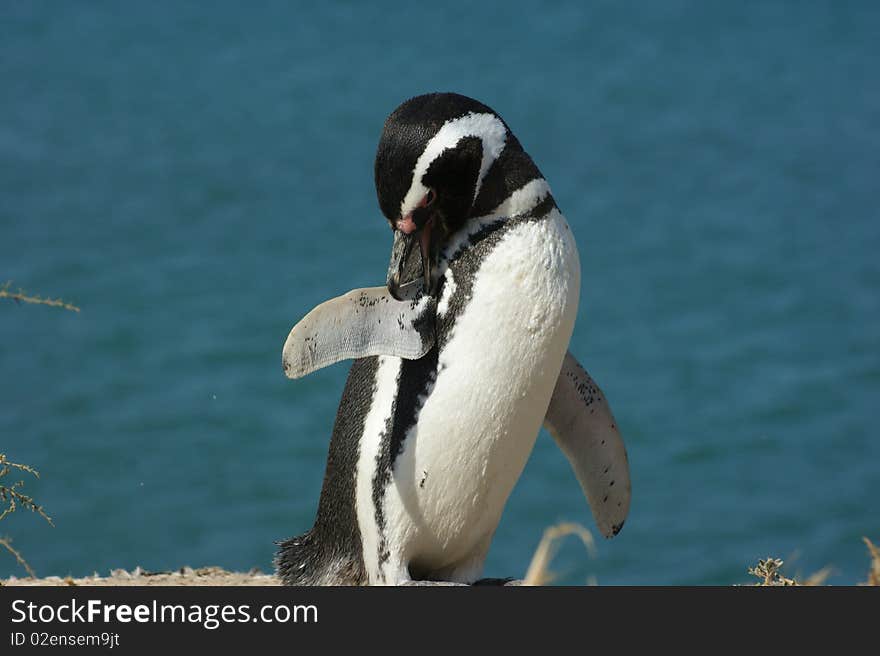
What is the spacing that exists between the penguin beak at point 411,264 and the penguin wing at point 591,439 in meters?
0.42

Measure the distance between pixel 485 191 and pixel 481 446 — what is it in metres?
0.49

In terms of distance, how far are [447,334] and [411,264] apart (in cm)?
18

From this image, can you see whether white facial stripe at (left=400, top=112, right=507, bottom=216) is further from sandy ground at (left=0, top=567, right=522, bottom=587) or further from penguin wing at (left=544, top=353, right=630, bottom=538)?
sandy ground at (left=0, top=567, right=522, bottom=587)

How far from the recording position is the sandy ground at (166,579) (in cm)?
346

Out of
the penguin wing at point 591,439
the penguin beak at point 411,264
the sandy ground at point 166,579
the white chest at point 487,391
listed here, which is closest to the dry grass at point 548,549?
the white chest at point 487,391

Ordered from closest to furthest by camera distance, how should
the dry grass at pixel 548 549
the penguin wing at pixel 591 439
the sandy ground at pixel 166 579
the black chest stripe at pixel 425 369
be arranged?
1. the dry grass at pixel 548 549
2. the black chest stripe at pixel 425 369
3. the penguin wing at pixel 591 439
4. the sandy ground at pixel 166 579

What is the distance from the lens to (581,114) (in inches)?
504

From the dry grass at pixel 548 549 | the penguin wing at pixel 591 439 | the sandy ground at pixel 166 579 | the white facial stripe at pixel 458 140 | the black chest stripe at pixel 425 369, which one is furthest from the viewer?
the sandy ground at pixel 166 579

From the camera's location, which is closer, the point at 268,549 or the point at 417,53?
the point at 268,549

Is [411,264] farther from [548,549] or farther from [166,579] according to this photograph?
[166,579]

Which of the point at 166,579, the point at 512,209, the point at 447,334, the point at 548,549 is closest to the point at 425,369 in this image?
the point at 447,334

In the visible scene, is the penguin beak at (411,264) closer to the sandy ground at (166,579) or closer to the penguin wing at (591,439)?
the penguin wing at (591,439)

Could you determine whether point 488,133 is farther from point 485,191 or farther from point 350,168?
point 350,168
